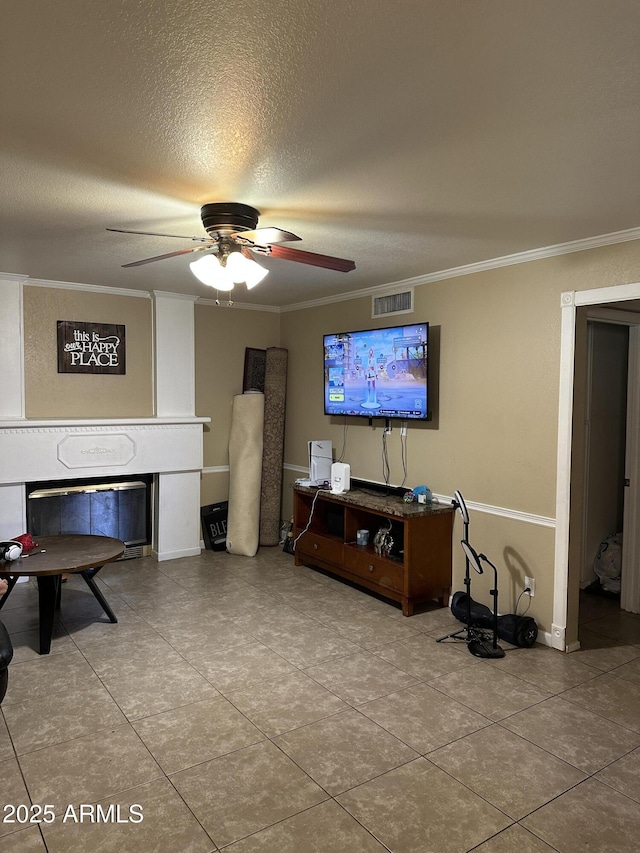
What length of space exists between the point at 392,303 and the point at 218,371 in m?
2.02

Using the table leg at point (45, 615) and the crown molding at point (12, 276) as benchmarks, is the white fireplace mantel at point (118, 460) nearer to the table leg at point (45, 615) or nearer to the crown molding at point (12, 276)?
the crown molding at point (12, 276)

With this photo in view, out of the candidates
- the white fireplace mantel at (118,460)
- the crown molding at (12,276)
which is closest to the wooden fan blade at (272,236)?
the crown molding at (12,276)

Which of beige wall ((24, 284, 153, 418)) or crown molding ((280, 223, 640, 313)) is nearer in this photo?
crown molding ((280, 223, 640, 313))

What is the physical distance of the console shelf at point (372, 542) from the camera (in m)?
4.27

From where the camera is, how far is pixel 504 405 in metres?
4.11

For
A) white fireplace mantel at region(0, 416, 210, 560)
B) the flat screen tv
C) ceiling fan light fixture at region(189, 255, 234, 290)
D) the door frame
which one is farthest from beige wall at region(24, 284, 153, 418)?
the door frame

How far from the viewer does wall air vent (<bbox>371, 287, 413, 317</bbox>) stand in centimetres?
487

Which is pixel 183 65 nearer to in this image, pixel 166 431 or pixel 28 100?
pixel 28 100

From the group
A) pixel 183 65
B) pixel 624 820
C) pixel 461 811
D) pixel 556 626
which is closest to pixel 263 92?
pixel 183 65

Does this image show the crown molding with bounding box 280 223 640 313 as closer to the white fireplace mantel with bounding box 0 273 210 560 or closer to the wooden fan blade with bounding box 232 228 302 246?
the white fireplace mantel with bounding box 0 273 210 560

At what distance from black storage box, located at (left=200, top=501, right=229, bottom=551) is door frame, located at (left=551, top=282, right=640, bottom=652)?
10.9 feet

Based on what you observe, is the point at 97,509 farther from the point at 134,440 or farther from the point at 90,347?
the point at 90,347

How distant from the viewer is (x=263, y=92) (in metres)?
1.86

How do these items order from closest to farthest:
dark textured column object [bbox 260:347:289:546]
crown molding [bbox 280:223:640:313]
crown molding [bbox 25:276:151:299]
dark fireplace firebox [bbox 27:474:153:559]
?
crown molding [bbox 280:223:640:313]
crown molding [bbox 25:276:151:299]
dark fireplace firebox [bbox 27:474:153:559]
dark textured column object [bbox 260:347:289:546]
